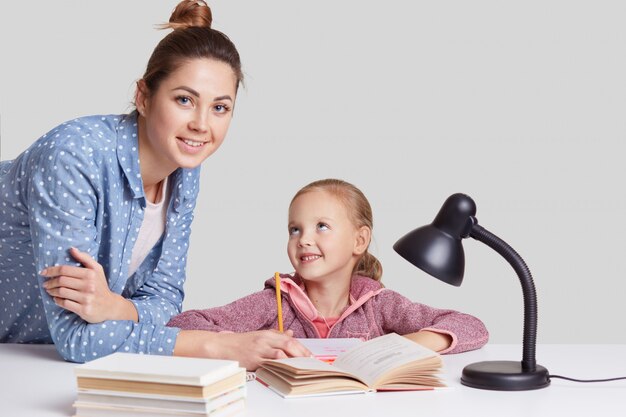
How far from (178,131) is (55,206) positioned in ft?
1.26

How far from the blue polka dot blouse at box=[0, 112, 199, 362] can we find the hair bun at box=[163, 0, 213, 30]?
0.30 metres

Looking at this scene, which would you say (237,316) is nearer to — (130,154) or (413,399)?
(130,154)

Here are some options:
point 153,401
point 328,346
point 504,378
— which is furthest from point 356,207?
point 153,401

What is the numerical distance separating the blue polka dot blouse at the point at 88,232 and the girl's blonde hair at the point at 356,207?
0.38m

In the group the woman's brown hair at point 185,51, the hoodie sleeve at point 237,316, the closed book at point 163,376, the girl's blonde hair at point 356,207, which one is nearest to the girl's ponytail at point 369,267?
the girl's blonde hair at point 356,207

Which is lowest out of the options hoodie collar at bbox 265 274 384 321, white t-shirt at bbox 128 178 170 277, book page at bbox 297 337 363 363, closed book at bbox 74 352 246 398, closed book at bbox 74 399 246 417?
closed book at bbox 74 399 246 417

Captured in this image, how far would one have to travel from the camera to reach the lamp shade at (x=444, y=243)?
1.96m

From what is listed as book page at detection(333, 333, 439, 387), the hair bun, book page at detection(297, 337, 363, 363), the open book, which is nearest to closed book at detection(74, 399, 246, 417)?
the open book

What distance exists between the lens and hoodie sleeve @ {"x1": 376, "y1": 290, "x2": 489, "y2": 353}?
7.88 ft

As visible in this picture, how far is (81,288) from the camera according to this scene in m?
2.24

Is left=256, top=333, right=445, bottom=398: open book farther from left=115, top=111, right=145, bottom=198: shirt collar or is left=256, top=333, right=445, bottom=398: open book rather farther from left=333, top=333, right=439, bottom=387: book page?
left=115, top=111, right=145, bottom=198: shirt collar

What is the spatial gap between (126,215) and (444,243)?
97 centimetres

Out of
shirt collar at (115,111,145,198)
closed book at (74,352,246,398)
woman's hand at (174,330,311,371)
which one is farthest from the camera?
shirt collar at (115,111,145,198)

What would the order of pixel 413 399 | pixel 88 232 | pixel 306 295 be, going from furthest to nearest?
pixel 306 295 → pixel 88 232 → pixel 413 399
